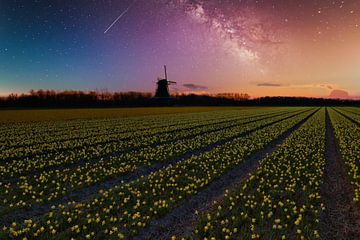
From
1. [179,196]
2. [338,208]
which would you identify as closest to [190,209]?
[179,196]

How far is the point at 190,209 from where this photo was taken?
805 centimetres

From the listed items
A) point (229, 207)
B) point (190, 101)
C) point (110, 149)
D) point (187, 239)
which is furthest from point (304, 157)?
point (190, 101)

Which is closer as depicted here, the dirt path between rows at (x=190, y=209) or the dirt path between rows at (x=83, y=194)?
the dirt path between rows at (x=190, y=209)

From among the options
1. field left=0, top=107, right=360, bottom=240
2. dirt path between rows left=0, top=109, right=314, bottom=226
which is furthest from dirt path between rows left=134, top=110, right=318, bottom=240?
dirt path between rows left=0, top=109, right=314, bottom=226

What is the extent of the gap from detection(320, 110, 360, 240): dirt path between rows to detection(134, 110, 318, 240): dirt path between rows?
Answer: 3239 mm

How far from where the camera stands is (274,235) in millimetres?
6418

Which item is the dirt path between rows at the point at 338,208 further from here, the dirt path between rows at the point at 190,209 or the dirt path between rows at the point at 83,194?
the dirt path between rows at the point at 83,194

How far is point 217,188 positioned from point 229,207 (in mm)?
1964

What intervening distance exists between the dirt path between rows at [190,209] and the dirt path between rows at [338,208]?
324cm

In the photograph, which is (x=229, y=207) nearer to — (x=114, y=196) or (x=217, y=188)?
(x=217, y=188)

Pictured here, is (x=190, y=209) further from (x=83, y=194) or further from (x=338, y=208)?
(x=338, y=208)

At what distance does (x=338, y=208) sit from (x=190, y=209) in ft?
16.0

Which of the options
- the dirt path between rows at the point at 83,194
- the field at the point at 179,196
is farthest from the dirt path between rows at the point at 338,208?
the dirt path between rows at the point at 83,194

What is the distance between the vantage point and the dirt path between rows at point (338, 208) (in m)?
6.68
